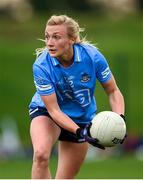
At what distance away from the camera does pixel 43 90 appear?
10000mm

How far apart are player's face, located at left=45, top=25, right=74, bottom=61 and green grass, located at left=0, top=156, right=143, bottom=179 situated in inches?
199

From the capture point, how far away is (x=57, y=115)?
995 centimetres

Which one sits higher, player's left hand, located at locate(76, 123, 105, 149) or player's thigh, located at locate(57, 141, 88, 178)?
player's left hand, located at locate(76, 123, 105, 149)

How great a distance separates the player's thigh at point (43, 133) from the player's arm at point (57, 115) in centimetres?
18

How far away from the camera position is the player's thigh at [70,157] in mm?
10680

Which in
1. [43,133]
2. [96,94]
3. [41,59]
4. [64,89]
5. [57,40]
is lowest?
[96,94]

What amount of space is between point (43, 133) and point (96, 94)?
10.5m

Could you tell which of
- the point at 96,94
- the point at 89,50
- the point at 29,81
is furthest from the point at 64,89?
the point at 29,81

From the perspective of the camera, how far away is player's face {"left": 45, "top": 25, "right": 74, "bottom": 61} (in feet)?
32.5

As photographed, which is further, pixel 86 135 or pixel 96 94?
pixel 96 94

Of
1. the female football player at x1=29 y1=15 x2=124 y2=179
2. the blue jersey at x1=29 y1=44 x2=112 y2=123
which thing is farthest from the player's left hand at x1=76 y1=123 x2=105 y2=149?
the blue jersey at x1=29 y1=44 x2=112 y2=123

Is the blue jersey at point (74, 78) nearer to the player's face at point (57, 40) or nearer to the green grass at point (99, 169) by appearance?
the player's face at point (57, 40)

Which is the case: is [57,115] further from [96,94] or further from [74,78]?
[96,94]

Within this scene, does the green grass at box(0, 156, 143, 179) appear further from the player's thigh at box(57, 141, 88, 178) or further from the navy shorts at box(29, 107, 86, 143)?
the navy shorts at box(29, 107, 86, 143)
